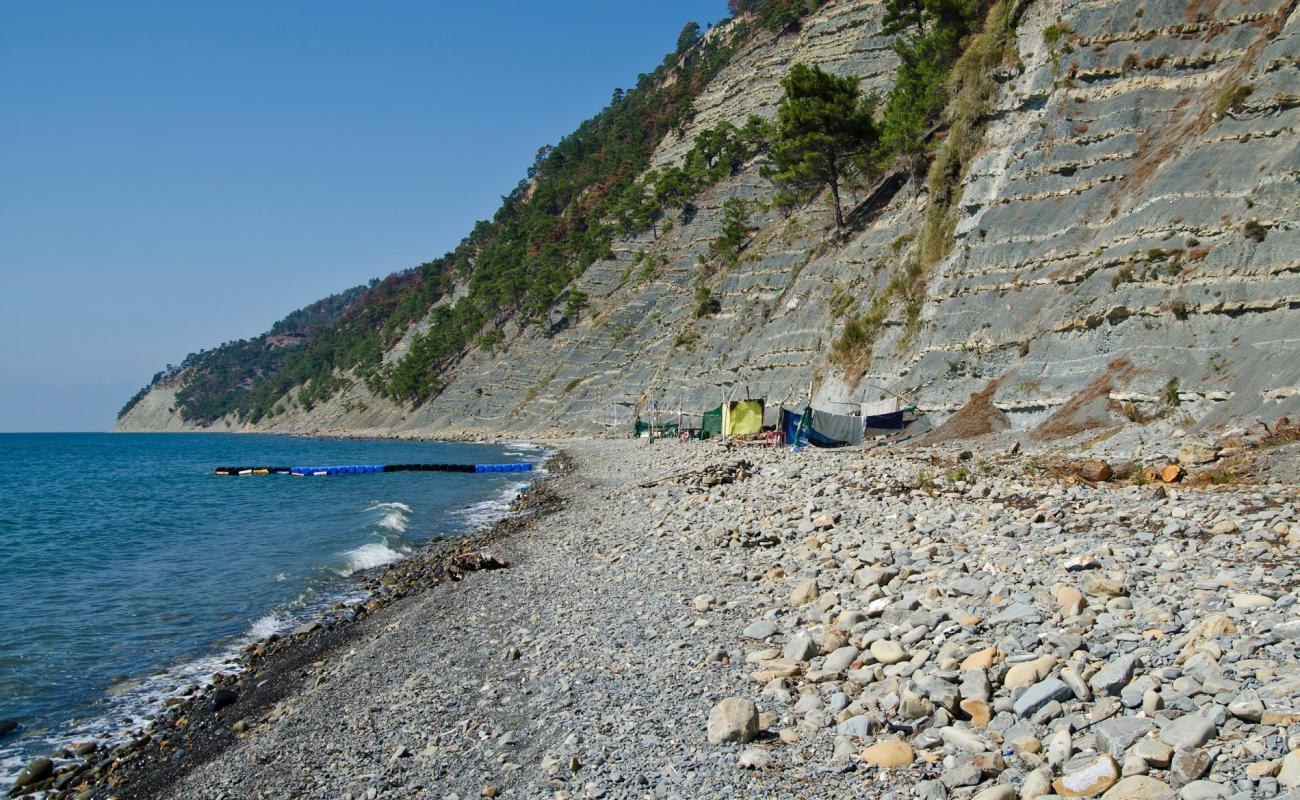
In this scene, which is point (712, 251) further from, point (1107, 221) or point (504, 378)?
point (1107, 221)

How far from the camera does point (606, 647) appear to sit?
8.76 meters

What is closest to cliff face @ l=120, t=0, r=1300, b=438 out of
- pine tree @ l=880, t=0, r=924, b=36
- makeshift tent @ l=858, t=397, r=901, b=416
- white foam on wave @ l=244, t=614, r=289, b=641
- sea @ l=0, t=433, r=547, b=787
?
makeshift tent @ l=858, t=397, r=901, b=416

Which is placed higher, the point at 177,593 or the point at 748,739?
the point at 748,739

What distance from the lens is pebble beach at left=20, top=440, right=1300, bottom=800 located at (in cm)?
466

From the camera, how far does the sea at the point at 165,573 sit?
35.5 ft

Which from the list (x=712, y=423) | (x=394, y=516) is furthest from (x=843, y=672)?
(x=712, y=423)

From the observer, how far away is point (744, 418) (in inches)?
1548

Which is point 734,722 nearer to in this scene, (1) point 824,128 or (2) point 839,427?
(2) point 839,427

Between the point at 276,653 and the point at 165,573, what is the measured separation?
372 inches

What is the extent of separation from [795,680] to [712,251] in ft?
210

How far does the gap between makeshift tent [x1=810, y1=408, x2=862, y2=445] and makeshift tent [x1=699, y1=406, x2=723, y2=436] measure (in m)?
13.0

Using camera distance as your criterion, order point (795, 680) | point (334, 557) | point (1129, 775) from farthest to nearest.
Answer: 1. point (334, 557)
2. point (795, 680)
3. point (1129, 775)

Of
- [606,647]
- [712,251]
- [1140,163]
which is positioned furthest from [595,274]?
[606,647]

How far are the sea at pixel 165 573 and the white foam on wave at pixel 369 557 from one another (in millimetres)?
67
